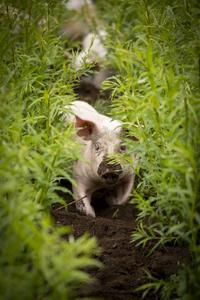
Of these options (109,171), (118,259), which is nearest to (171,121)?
(118,259)

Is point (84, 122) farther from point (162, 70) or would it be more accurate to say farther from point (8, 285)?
point (8, 285)

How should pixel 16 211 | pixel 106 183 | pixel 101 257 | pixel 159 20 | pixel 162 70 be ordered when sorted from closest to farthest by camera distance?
pixel 16 211
pixel 162 70
pixel 101 257
pixel 159 20
pixel 106 183

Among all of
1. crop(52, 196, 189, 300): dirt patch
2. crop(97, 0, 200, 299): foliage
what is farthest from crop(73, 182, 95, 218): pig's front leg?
crop(97, 0, 200, 299): foliage

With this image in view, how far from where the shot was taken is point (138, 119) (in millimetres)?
3654

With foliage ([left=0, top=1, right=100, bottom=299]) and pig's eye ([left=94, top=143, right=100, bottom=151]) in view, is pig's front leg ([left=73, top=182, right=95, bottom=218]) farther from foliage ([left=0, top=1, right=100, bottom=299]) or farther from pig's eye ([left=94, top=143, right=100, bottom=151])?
foliage ([left=0, top=1, right=100, bottom=299])

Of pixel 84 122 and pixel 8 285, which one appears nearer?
pixel 8 285

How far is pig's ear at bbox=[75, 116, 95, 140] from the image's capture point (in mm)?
4564

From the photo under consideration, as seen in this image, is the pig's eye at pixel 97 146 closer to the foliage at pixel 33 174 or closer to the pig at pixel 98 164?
the pig at pixel 98 164

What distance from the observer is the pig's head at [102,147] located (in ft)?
14.0

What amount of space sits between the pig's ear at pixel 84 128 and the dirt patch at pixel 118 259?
81 cm

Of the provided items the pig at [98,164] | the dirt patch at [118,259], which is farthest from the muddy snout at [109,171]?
the dirt patch at [118,259]

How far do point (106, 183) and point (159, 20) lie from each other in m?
1.39

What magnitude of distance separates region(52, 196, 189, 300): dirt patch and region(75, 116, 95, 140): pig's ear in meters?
0.81

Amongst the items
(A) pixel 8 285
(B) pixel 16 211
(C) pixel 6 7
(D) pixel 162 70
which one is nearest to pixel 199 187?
(D) pixel 162 70
